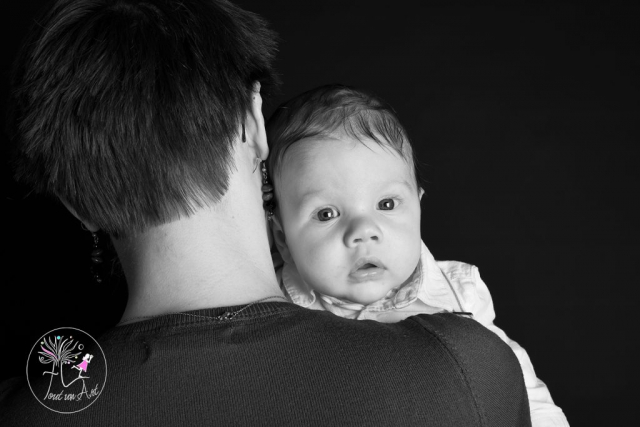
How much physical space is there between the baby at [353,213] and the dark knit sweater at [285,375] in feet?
1.67

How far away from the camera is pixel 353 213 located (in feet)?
5.09

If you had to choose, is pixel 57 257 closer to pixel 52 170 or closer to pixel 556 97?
pixel 52 170

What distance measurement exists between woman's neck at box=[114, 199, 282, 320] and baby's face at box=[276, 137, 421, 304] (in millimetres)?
405

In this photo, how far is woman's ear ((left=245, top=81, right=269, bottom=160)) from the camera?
120cm

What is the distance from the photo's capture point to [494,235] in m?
2.29

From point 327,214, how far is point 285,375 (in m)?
0.65

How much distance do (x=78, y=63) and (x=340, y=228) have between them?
2.22 feet

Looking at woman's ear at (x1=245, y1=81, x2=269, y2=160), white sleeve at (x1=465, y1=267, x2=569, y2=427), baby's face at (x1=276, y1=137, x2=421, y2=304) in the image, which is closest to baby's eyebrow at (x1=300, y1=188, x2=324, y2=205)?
baby's face at (x1=276, y1=137, x2=421, y2=304)

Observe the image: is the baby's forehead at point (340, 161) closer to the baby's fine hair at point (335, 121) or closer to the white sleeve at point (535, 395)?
the baby's fine hair at point (335, 121)

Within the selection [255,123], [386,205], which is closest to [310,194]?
[386,205]

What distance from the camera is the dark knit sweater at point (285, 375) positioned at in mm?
948

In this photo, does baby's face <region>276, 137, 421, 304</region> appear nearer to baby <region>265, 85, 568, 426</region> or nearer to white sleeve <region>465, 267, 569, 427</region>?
baby <region>265, 85, 568, 426</region>

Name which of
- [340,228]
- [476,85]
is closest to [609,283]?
[476,85]

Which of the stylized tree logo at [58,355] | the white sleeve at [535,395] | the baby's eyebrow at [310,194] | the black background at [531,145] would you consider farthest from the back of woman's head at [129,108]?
the black background at [531,145]
